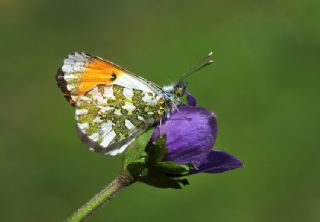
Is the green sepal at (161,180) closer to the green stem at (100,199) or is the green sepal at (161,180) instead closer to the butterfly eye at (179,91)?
the green stem at (100,199)

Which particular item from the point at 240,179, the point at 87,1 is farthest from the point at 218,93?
the point at 87,1

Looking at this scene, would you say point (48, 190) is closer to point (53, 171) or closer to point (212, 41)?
point (53, 171)

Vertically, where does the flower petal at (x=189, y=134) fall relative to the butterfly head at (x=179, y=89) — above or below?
below

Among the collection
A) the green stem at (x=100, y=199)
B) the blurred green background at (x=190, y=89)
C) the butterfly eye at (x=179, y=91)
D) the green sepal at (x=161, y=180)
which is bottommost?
the blurred green background at (x=190, y=89)

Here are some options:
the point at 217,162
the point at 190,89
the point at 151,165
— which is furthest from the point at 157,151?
the point at 190,89

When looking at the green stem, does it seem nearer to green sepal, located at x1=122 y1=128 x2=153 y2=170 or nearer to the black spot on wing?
green sepal, located at x1=122 y1=128 x2=153 y2=170

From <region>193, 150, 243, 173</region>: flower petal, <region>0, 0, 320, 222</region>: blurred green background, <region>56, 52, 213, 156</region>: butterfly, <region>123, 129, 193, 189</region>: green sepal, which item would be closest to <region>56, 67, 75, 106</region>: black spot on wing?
<region>56, 52, 213, 156</region>: butterfly

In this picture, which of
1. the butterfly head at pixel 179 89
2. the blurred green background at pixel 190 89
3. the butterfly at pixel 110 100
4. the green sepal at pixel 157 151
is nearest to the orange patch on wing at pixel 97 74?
the butterfly at pixel 110 100
